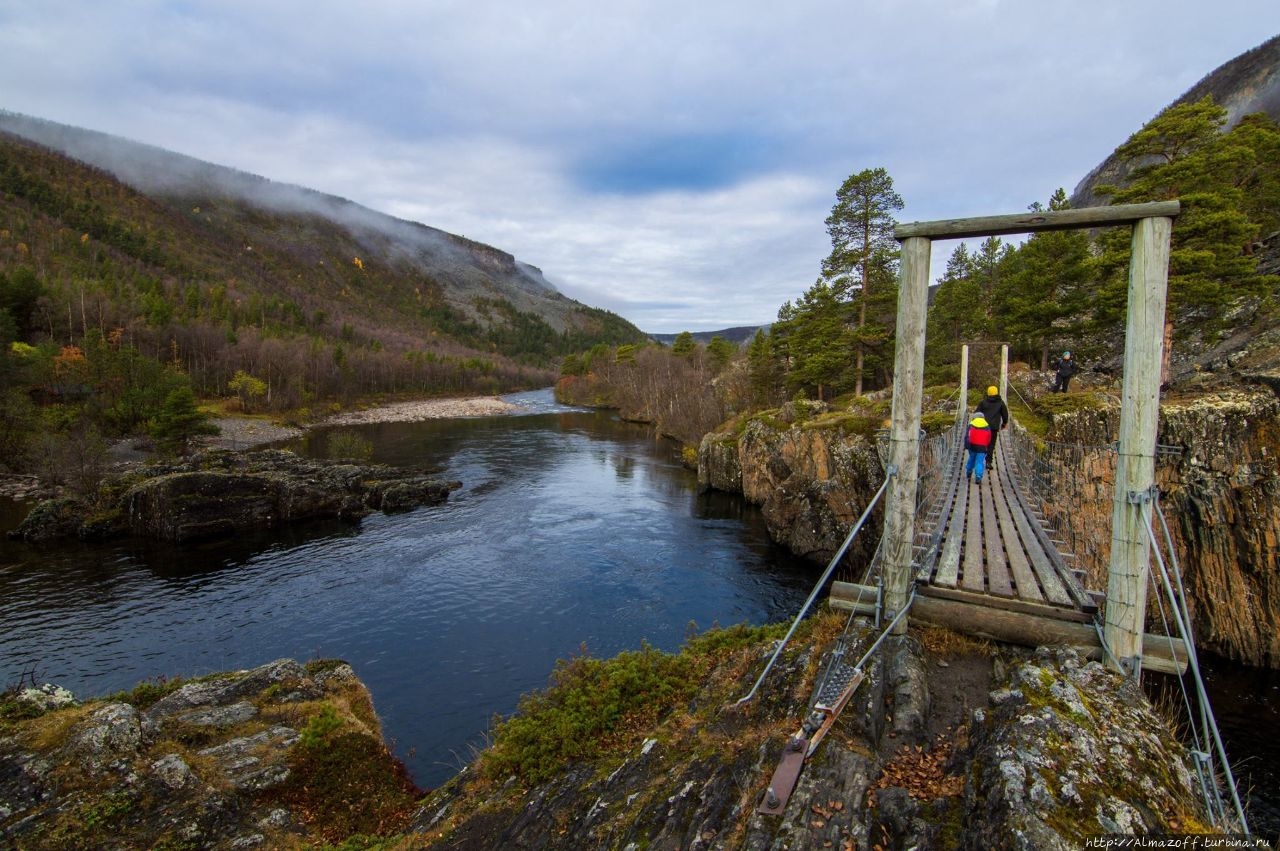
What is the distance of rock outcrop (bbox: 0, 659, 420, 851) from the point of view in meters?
7.64

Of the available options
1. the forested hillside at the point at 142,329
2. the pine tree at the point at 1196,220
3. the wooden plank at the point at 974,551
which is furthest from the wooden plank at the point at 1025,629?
the forested hillside at the point at 142,329

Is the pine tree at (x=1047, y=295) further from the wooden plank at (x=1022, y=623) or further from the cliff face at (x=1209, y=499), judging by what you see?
the wooden plank at (x=1022, y=623)

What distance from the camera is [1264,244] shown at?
1060 inches

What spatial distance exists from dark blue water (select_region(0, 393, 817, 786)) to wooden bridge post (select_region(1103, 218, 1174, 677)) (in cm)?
687

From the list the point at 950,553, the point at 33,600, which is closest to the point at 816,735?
the point at 950,553

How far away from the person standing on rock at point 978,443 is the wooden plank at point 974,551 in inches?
50.5

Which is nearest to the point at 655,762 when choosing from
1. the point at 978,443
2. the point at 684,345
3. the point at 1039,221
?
the point at 1039,221

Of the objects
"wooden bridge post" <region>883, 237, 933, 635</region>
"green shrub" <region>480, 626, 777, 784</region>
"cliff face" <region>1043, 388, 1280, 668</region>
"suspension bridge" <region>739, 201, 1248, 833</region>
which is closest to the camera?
"suspension bridge" <region>739, 201, 1248, 833</region>

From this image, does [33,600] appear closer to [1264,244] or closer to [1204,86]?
[1264,244]

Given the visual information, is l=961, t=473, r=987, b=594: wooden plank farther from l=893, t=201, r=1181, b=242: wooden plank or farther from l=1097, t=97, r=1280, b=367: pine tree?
l=1097, t=97, r=1280, b=367: pine tree

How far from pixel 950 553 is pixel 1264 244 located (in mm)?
32235

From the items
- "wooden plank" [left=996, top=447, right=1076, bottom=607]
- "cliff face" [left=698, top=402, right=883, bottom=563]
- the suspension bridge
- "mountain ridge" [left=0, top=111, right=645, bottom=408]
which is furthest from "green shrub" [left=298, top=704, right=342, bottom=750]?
"mountain ridge" [left=0, top=111, right=645, bottom=408]

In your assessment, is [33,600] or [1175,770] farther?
[33,600]

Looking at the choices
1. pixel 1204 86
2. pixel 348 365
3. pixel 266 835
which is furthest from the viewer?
pixel 348 365
